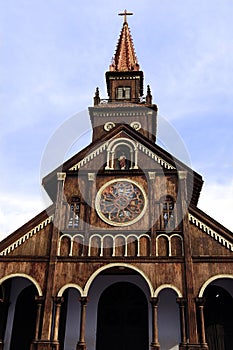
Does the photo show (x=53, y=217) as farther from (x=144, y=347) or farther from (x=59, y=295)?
(x=144, y=347)

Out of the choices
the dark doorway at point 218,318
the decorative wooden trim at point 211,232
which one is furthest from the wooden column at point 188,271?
the dark doorway at point 218,318

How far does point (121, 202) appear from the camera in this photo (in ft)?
65.4

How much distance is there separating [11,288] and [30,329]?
8.12 ft

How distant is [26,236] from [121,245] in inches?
202

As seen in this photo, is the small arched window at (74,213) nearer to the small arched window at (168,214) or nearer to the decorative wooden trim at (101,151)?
the decorative wooden trim at (101,151)

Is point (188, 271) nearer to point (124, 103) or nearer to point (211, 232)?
point (211, 232)

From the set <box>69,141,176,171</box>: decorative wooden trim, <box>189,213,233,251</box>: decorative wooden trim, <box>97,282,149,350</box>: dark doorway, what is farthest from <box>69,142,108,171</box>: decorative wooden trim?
<box>97,282,149,350</box>: dark doorway

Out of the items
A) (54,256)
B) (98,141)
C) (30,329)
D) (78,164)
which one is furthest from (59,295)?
(98,141)

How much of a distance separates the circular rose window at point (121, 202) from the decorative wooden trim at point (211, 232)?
273cm

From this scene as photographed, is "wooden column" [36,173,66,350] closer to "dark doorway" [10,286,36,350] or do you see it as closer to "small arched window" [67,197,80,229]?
"small arched window" [67,197,80,229]

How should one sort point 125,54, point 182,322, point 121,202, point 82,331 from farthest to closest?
point 125,54 → point 121,202 → point 82,331 → point 182,322

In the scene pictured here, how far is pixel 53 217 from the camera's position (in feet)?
64.0

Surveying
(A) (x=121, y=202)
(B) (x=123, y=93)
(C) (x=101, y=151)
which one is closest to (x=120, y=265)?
(A) (x=121, y=202)

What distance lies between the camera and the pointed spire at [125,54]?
32.2 meters
